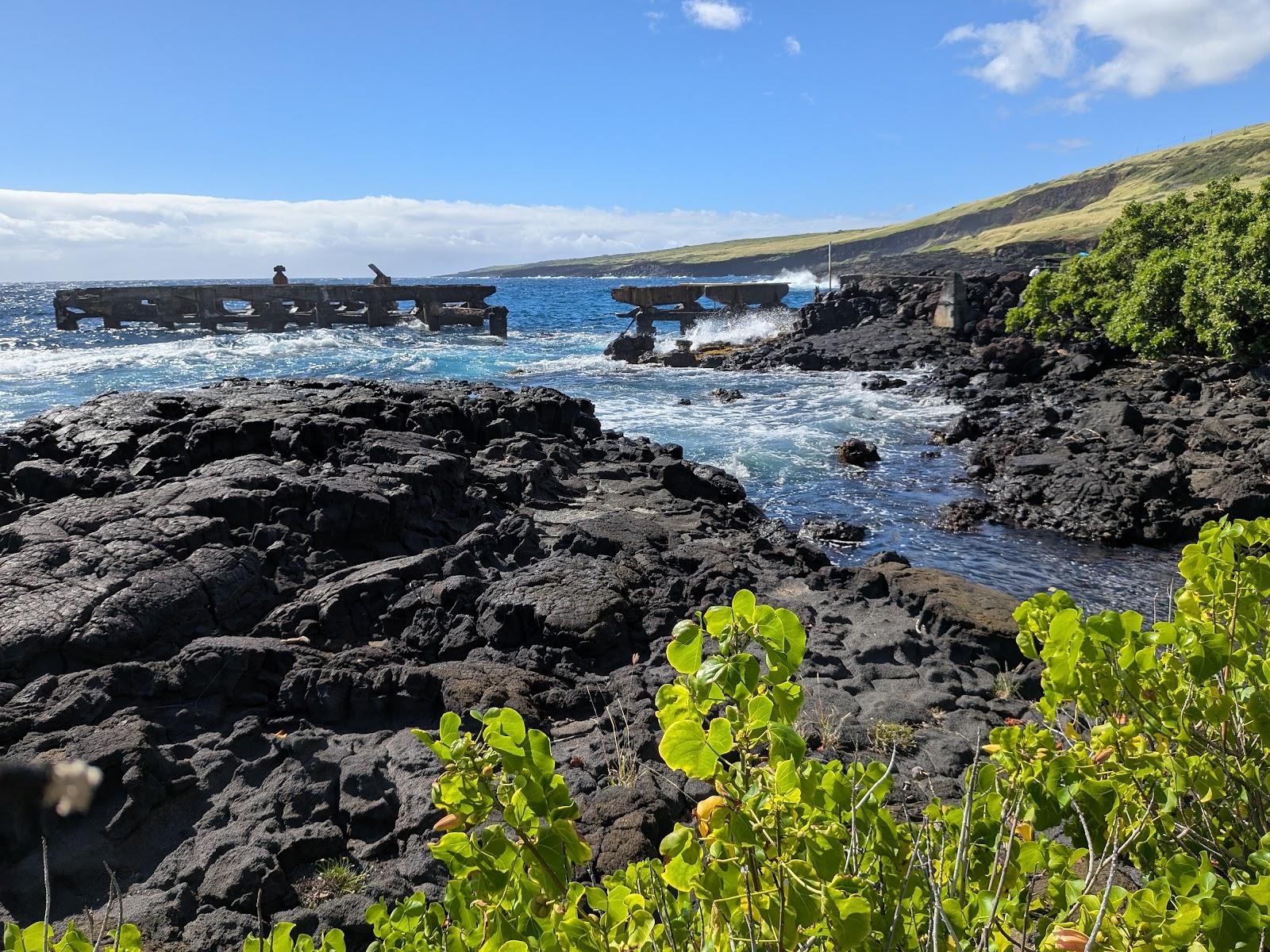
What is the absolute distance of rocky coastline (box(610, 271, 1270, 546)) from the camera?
12328 millimetres

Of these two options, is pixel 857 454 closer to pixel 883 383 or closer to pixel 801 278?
pixel 883 383

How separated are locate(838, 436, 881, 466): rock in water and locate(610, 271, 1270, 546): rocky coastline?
6.02 feet

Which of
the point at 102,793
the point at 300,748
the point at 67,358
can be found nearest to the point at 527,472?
the point at 300,748

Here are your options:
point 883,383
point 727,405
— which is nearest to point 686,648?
point 727,405

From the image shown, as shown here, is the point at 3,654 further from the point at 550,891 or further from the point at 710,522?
the point at 710,522

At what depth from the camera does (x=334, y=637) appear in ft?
25.0

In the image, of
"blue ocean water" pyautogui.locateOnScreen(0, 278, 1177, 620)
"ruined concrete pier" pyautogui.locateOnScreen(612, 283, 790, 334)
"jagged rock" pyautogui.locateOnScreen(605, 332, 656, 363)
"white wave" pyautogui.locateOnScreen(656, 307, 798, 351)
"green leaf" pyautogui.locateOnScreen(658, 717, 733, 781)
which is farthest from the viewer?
"white wave" pyautogui.locateOnScreen(656, 307, 798, 351)

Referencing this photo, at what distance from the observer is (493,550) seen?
9.45 metres

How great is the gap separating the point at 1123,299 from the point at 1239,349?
14.8ft

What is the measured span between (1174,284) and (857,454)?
31.2ft

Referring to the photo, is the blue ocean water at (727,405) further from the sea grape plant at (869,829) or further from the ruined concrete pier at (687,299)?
the sea grape plant at (869,829)

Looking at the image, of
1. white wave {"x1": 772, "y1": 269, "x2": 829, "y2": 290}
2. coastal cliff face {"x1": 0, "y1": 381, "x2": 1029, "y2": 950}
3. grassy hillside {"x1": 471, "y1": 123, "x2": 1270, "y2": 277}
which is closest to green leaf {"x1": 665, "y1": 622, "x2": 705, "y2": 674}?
coastal cliff face {"x1": 0, "y1": 381, "x2": 1029, "y2": 950}

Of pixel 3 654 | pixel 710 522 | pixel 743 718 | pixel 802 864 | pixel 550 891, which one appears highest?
pixel 743 718

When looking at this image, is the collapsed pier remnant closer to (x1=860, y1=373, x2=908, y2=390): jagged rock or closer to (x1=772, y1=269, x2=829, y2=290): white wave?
(x1=860, y1=373, x2=908, y2=390): jagged rock
